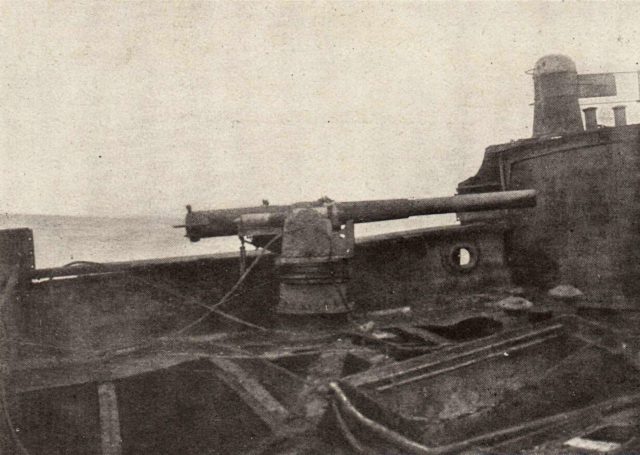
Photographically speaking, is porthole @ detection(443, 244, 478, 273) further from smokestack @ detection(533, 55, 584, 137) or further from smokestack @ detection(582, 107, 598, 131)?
smokestack @ detection(533, 55, 584, 137)

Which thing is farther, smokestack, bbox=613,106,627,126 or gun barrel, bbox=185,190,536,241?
smokestack, bbox=613,106,627,126

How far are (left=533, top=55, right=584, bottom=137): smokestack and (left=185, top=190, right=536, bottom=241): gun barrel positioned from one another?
612 cm

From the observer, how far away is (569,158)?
27.5 feet

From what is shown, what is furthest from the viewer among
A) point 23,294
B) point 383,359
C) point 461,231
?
point 461,231

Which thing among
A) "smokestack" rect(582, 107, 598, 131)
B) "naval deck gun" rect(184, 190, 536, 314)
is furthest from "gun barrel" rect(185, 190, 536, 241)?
"smokestack" rect(582, 107, 598, 131)

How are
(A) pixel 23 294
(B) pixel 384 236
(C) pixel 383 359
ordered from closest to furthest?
(C) pixel 383 359 < (A) pixel 23 294 < (B) pixel 384 236

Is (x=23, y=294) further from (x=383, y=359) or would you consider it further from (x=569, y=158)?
(x=569, y=158)

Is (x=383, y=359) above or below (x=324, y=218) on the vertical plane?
below

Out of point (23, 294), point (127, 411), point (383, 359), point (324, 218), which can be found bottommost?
point (127, 411)

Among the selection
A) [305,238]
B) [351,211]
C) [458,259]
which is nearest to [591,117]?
[458,259]

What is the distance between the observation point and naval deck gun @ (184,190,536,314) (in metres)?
5.72

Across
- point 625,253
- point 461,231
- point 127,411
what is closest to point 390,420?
point 127,411

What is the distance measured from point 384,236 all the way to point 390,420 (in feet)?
13.0

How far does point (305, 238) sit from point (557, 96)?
871cm
